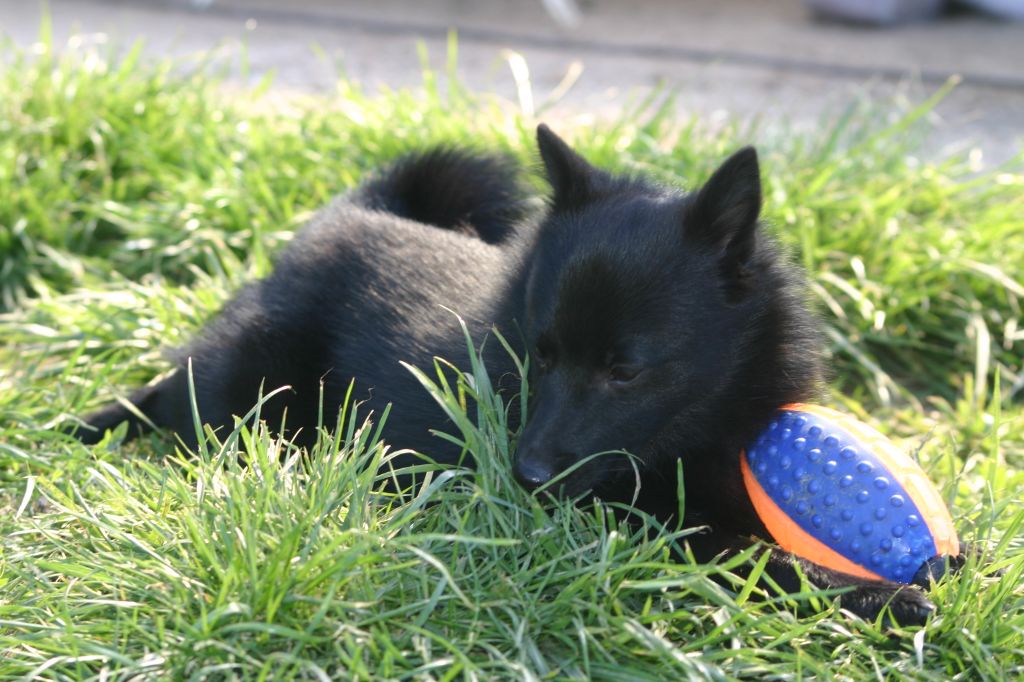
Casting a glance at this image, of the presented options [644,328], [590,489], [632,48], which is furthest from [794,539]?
[632,48]

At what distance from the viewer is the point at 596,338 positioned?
249cm

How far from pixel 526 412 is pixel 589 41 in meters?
4.88

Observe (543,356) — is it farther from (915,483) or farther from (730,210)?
(915,483)

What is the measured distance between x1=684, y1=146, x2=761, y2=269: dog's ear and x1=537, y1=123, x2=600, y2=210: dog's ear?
0.33 meters

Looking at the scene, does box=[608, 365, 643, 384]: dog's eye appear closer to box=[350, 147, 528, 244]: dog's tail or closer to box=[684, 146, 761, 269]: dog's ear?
box=[684, 146, 761, 269]: dog's ear

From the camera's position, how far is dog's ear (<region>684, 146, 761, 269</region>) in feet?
8.25

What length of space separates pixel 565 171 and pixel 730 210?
1.44 ft

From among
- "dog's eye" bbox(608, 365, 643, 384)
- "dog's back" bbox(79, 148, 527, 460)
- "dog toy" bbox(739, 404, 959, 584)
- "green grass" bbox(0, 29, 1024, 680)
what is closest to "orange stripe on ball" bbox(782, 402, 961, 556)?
"dog toy" bbox(739, 404, 959, 584)

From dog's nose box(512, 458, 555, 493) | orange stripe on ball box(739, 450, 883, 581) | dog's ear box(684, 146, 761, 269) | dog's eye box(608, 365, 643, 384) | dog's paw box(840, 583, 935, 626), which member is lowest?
dog's paw box(840, 583, 935, 626)

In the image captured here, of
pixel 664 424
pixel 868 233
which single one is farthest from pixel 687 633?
pixel 868 233

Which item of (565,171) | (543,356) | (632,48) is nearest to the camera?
(543,356)

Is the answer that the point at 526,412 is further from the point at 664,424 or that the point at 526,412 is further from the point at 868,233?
the point at 868,233

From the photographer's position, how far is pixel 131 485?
274 cm

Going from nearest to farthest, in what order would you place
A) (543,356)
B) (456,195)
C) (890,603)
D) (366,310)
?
(890,603)
(543,356)
(366,310)
(456,195)
